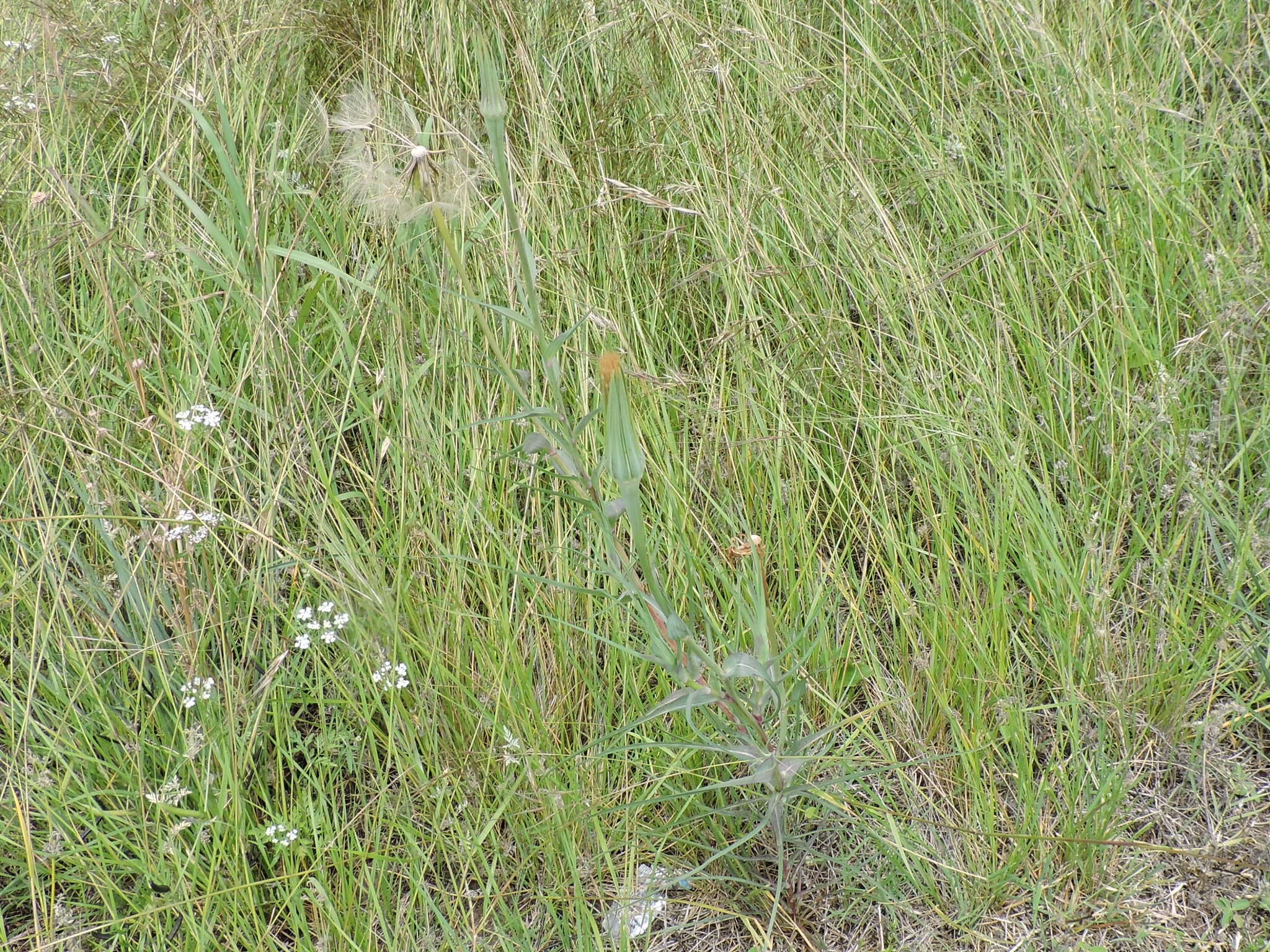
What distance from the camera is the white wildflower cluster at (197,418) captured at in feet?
5.20

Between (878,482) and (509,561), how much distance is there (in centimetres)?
63

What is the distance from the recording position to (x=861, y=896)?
1.36 m

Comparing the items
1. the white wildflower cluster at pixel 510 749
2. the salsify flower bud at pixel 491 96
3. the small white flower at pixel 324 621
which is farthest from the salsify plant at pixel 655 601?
the small white flower at pixel 324 621

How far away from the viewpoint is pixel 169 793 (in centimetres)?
140

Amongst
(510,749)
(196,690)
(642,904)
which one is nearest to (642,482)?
(510,749)

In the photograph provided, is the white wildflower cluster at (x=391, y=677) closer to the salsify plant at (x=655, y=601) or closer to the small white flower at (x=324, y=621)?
the small white flower at (x=324, y=621)

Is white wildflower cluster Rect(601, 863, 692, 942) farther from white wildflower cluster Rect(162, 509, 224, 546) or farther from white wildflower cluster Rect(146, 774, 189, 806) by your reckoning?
white wildflower cluster Rect(162, 509, 224, 546)

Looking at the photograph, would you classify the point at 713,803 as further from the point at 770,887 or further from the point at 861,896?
the point at 861,896

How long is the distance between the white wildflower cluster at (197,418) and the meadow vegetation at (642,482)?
0.02 m

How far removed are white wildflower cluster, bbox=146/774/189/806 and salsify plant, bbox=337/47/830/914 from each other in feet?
2.05

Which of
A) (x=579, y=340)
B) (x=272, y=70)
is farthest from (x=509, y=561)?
(x=272, y=70)

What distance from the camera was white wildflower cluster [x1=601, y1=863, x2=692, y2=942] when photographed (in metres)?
1.31

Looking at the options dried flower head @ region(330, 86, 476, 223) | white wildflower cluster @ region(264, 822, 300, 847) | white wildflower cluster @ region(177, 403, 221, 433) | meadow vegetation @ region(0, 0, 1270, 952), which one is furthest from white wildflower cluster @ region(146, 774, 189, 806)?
dried flower head @ region(330, 86, 476, 223)

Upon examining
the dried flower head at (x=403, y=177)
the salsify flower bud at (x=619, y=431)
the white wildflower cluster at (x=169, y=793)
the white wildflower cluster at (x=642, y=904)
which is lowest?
the white wildflower cluster at (x=642, y=904)
